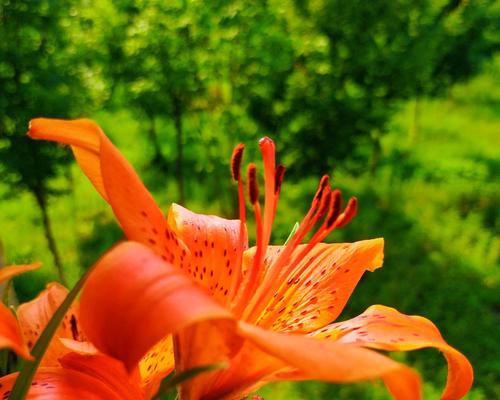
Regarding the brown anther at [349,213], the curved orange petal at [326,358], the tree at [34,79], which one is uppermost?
the curved orange petal at [326,358]

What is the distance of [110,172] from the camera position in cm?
31

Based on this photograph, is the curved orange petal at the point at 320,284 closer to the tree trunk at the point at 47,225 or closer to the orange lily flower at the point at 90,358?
the orange lily flower at the point at 90,358

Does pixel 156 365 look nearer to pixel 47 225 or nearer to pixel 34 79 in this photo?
pixel 34 79

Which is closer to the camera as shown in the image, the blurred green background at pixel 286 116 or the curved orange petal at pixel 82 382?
the curved orange petal at pixel 82 382

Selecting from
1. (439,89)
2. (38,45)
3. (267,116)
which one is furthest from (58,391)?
(439,89)

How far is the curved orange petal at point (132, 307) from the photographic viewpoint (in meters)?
0.23

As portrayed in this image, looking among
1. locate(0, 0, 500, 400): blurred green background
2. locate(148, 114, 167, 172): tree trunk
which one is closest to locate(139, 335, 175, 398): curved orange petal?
locate(0, 0, 500, 400): blurred green background

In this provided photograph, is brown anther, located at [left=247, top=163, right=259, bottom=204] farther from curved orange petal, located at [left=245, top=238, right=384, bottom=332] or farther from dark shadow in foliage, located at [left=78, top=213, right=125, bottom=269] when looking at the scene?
dark shadow in foliage, located at [left=78, top=213, right=125, bottom=269]

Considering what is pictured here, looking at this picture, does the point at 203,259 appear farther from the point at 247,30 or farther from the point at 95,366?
the point at 247,30

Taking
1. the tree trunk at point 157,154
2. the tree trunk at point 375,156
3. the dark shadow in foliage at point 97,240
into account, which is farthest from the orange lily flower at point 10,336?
the tree trunk at point 157,154

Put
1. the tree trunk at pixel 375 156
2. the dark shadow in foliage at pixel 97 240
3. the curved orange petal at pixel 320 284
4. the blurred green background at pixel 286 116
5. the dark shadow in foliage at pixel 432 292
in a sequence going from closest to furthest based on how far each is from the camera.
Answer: the curved orange petal at pixel 320 284 < the blurred green background at pixel 286 116 < the dark shadow in foliage at pixel 432 292 < the dark shadow in foliage at pixel 97 240 < the tree trunk at pixel 375 156

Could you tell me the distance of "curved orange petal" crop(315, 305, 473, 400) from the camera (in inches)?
13.3

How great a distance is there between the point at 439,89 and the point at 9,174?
1.96m

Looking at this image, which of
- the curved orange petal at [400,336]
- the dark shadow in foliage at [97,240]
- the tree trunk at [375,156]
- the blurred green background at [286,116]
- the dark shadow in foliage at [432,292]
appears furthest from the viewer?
the tree trunk at [375,156]
